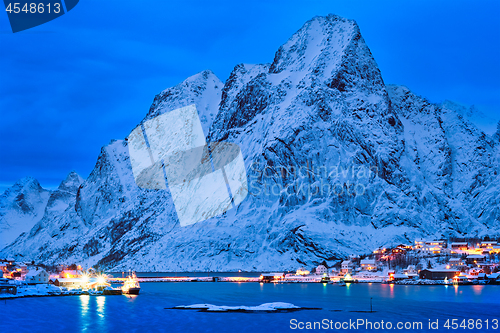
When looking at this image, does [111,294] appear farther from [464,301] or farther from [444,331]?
[444,331]

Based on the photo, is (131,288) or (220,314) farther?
(131,288)

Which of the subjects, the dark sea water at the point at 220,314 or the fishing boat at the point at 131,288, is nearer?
the dark sea water at the point at 220,314

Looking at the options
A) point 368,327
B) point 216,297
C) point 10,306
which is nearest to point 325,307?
point 368,327

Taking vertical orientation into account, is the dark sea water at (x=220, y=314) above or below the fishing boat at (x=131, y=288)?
below

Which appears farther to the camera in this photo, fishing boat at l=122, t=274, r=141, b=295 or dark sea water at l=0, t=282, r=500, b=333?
fishing boat at l=122, t=274, r=141, b=295

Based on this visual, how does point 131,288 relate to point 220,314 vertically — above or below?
above

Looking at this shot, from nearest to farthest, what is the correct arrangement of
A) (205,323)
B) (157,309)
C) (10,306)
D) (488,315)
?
(205,323) < (488,315) < (157,309) < (10,306)

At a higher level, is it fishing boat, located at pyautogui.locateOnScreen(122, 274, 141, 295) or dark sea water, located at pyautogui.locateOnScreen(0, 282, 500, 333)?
fishing boat, located at pyautogui.locateOnScreen(122, 274, 141, 295)

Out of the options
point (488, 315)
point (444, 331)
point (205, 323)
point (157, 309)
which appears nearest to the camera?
point (444, 331)

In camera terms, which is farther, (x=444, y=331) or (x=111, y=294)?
(x=111, y=294)
